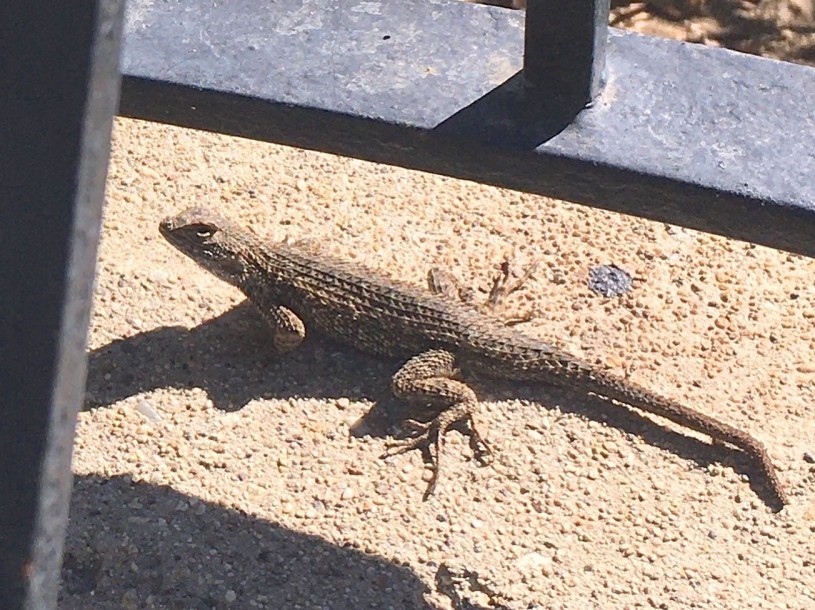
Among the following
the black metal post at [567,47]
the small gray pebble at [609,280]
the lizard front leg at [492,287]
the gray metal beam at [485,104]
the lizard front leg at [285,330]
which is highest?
the black metal post at [567,47]

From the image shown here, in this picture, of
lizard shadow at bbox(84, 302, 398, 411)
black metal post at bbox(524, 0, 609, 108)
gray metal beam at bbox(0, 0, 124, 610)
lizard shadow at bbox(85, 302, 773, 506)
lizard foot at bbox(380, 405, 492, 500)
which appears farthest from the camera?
lizard shadow at bbox(84, 302, 398, 411)

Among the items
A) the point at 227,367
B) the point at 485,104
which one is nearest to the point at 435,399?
the point at 227,367

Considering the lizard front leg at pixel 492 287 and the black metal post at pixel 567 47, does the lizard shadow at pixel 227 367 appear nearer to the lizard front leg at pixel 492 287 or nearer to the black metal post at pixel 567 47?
the lizard front leg at pixel 492 287

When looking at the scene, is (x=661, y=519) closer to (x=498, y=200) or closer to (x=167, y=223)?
(x=498, y=200)

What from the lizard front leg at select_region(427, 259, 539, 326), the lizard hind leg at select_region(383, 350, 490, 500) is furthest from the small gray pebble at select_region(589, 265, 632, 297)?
the lizard hind leg at select_region(383, 350, 490, 500)

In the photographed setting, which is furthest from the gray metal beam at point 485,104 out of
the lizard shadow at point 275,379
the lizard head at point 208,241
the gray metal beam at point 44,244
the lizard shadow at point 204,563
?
the lizard head at point 208,241

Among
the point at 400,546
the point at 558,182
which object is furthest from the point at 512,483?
the point at 558,182

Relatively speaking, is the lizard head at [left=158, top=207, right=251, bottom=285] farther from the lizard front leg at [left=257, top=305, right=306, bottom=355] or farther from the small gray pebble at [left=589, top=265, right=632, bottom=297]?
the small gray pebble at [left=589, top=265, right=632, bottom=297]
